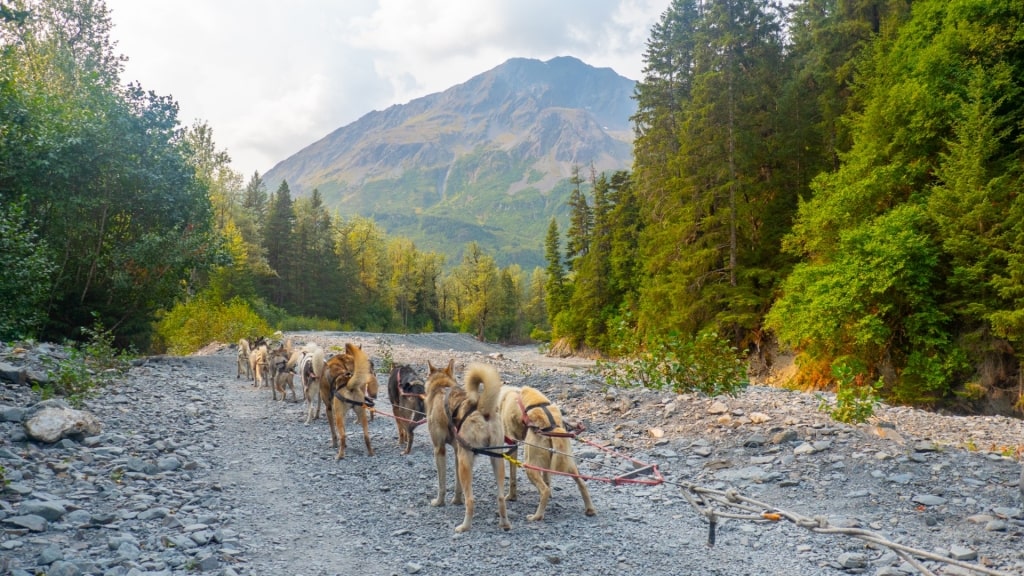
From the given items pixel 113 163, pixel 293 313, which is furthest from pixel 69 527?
pixel 293 313

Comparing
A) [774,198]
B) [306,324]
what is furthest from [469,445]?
[306,324]

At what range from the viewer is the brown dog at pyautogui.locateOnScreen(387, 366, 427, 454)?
980cm

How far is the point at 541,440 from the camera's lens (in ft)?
20.8

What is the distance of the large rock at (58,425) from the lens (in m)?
7.29

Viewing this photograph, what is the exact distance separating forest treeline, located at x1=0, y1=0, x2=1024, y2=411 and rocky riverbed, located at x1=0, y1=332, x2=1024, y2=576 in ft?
8.51

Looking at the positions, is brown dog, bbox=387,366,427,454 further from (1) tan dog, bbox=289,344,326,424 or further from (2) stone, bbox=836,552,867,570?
(2) stone, bbox=836,552,867,570

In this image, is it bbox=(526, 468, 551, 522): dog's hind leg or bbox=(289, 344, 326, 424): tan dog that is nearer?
bbox=(526, 468, 551, 522): dog's hind leg

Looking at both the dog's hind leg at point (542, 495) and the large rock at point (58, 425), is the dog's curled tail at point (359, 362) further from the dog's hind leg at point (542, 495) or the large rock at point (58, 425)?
the dog's hind leg at point (542, 495)

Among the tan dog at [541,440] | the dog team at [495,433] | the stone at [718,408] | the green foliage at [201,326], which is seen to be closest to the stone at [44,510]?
the dog team at [495,433]

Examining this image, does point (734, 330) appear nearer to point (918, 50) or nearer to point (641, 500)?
point (918, 50)

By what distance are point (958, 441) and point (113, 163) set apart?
24775 millimetres

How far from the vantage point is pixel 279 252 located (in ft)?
205

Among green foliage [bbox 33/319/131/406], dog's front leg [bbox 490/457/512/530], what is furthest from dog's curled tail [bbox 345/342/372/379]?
green foliage [bbox 33/319/131/406]

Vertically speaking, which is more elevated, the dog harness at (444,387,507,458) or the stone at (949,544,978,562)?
the dog harness at (444,387,507,458)
